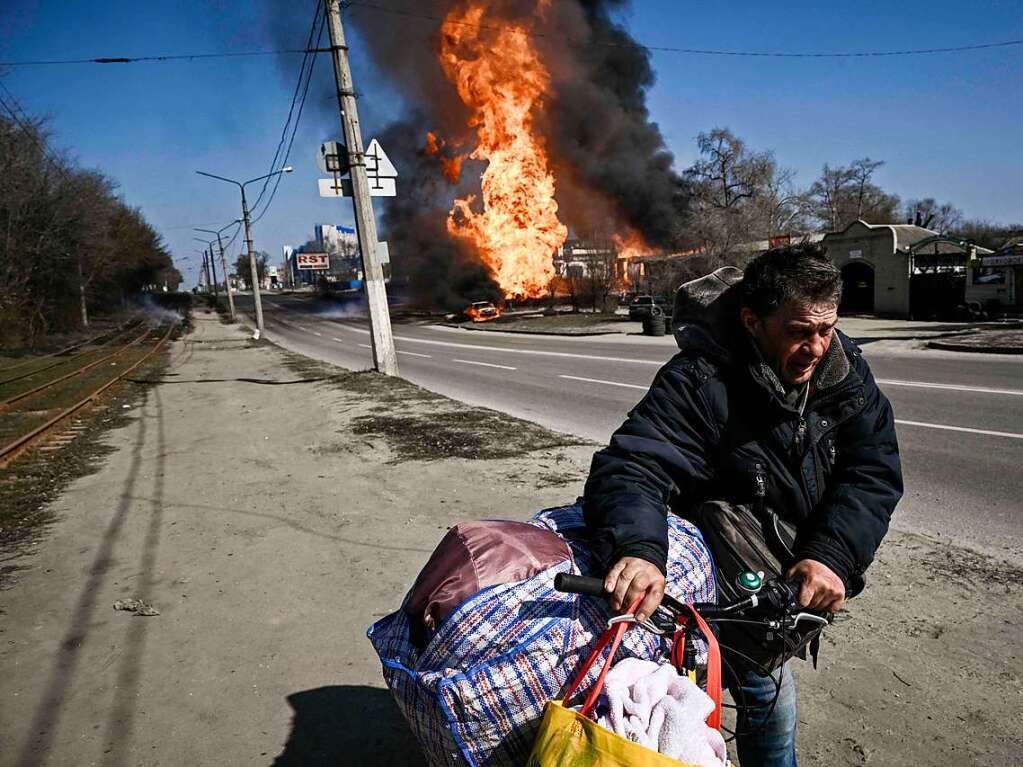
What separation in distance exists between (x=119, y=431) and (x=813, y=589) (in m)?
11.0

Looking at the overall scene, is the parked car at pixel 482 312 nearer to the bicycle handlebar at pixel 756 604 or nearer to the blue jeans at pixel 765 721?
the blue jeans at pixel 765 721

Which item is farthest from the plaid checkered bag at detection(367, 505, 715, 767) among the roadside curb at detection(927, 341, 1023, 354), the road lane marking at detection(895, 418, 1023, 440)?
the roadside curb at detection(927, 341, 1023, 354)

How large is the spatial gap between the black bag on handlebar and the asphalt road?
3.32 meters

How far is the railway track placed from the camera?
9648mm

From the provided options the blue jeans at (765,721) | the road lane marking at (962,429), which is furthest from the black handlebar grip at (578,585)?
the road lane marking at (962,429)

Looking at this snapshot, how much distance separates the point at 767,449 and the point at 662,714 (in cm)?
81

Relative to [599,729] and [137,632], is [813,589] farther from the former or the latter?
[137,632]

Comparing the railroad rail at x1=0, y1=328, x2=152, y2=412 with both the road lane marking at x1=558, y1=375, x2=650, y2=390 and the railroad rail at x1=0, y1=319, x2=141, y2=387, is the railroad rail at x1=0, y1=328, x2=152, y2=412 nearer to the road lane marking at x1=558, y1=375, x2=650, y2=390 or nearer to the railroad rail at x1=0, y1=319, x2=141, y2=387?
the railroad rail at x1=0, y1=319, x2=141, y2=387

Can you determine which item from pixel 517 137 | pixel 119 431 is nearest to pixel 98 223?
pixel 517 137

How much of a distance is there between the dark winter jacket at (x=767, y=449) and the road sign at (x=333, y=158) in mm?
13128

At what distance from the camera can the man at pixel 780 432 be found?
1852mm

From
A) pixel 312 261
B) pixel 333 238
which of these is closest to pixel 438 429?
pixel 312 261

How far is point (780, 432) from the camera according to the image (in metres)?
1.89

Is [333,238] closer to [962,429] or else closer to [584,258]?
[584,258]
